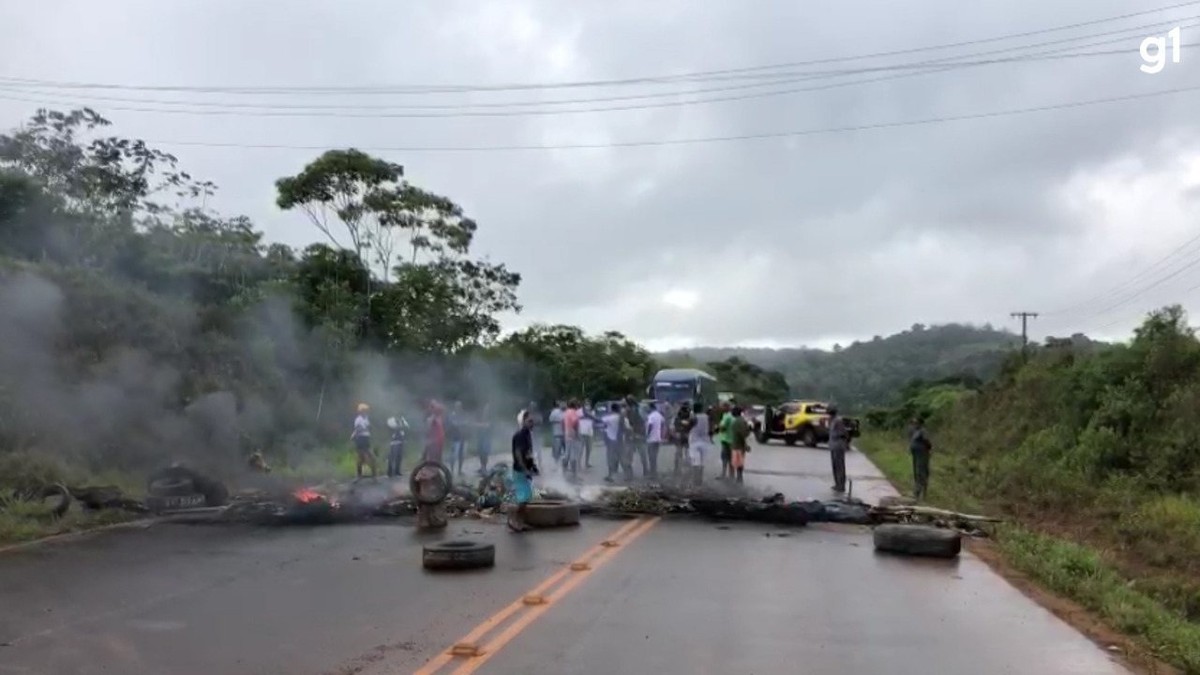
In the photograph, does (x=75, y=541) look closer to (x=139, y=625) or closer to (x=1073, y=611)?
(x=139, y=625)

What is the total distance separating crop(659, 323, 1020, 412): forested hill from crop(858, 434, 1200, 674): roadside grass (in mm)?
80550

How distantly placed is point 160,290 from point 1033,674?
25308mm

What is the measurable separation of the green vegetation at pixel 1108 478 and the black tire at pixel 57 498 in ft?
41.6

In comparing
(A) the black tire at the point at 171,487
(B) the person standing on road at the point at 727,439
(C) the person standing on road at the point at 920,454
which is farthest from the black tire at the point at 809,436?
(A) the black tire at the point at 171,487

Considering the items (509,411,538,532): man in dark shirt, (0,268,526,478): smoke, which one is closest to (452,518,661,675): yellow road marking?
(509,411,538,532): man in dark shirt

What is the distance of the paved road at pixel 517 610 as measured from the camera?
809 centimetres

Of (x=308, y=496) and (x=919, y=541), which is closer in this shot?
(x=919, y=541)

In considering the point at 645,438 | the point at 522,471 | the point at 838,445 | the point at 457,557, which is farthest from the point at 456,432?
the point at 457,557

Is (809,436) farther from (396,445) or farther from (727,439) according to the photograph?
(396,445)

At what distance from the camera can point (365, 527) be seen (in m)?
16.7

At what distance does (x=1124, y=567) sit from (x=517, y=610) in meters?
10.1

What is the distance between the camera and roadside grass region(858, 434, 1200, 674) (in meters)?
9.89

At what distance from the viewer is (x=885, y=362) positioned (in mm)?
128625

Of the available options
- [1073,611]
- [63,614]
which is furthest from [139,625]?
[1073,611]
